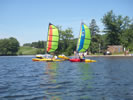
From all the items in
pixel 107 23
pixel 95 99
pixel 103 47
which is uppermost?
pixel 107 23

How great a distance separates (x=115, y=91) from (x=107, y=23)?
104 metres

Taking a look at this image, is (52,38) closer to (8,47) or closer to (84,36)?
(84,36)

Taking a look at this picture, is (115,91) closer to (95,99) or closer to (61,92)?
(95,99)

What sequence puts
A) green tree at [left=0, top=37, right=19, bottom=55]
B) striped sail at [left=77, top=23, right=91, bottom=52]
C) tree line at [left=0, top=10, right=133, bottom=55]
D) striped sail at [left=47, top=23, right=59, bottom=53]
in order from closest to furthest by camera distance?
1. striped sail at [left=77, top=23, right=91, bottom=52]
2. striped sail at [left=47, top=23, right=59, bottom=53]
3. tree line at [left=0, top=10, right=133, bottom=55]
4. green tree at [left=0, top=37, right=19, bottom=55]

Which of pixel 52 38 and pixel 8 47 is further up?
pixel 8 47

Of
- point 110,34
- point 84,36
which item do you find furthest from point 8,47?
point 84,36

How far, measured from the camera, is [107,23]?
381ft

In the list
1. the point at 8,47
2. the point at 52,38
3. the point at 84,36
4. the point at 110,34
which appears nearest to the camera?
the point at 84,36

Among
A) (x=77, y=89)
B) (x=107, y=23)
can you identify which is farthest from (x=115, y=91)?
(x=107, y=23)

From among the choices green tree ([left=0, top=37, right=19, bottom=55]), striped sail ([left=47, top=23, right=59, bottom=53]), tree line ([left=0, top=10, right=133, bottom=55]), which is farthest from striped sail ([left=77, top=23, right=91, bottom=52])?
green tree ([left=0, top=37, right=19, bottom=55])

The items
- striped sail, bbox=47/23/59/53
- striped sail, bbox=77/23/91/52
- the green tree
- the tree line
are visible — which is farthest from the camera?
the green tree

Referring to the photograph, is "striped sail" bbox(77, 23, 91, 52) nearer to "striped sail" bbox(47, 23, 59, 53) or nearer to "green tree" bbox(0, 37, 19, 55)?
"striped sail" bbox(47, 23, 59, 53)

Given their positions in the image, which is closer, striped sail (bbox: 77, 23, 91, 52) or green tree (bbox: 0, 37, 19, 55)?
striped sail (bbox: 77, 23, 91, 52)

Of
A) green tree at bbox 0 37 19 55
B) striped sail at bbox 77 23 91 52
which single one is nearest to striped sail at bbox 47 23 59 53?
striped sail at bbox 77 23 91 52
